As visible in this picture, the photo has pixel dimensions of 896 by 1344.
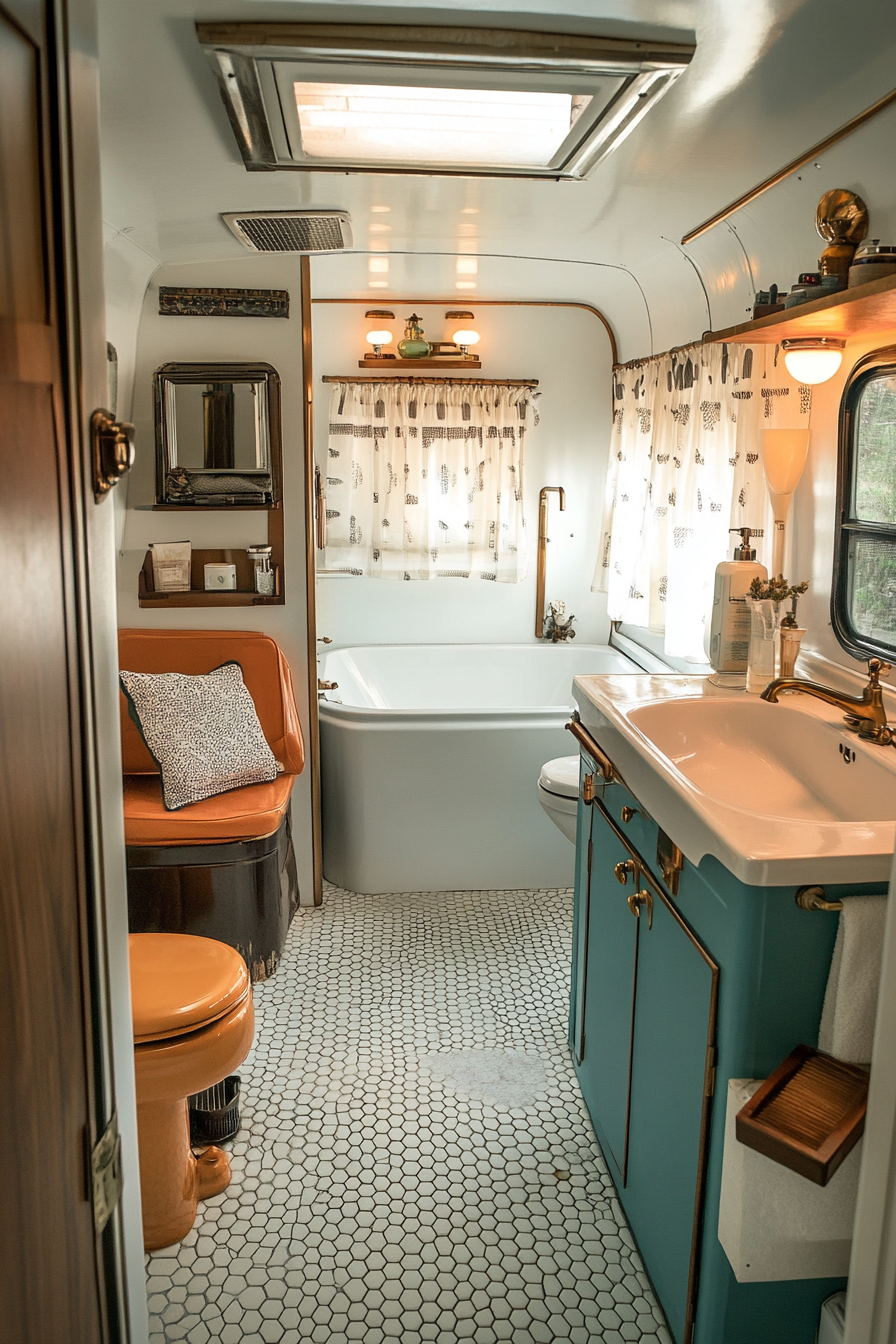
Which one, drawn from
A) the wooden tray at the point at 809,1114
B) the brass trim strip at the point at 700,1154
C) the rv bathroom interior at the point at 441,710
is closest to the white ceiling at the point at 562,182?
the rv bathroom interior at the point at 441,710

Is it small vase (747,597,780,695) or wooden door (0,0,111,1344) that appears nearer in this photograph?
wooden door (0,0,111,1344)

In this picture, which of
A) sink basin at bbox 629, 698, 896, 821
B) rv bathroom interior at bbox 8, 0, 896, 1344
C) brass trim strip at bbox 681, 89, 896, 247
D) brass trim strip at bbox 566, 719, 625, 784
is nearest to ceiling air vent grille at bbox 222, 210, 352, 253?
rv bathroom interior at bbox 8, 0, 896, 1344

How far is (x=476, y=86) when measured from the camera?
1886 millimetres

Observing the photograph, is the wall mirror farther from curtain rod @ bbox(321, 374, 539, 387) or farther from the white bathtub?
curtain rod @ bbox(321, 374, 539, 387)

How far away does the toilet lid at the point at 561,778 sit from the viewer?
10.4ft

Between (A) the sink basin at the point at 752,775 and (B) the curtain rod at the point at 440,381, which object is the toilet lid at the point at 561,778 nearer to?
(A) the sink basin at the point at 752,775

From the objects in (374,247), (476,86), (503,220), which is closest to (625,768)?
(476,86)

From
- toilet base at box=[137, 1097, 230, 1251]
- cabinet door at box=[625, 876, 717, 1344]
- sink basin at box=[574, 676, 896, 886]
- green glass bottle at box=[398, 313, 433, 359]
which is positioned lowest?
toilet base at box=[137, 1097, 230, 1251]

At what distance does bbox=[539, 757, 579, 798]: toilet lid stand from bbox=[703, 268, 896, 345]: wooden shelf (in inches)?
56.8

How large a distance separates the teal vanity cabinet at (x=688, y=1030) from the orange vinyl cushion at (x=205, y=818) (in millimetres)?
Answer: 1134

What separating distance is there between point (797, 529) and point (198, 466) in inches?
76.9

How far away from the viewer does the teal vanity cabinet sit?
142 centimetres

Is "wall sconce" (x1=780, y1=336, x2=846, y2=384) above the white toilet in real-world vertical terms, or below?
above

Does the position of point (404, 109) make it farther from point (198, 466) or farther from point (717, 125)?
point (198, 466)
